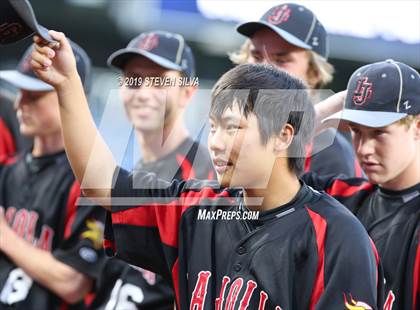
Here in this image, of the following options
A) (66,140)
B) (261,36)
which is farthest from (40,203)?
(66,140)

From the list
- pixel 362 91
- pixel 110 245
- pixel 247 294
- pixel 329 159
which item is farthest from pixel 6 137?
pixel 247 294

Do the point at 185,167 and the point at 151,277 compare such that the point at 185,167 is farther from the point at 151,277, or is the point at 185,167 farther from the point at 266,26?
the point at 266,26

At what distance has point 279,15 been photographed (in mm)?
4094

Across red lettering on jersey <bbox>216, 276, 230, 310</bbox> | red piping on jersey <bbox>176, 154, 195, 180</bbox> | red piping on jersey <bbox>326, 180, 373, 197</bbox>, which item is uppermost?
red lettering on jersey <bbox>216, 276, 230, 310</bbox>

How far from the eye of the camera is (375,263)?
8.03 feet

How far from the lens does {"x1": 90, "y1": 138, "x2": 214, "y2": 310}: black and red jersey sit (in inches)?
150

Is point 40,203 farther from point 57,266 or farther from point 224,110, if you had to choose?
point 224,110

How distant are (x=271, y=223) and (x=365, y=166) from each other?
663 mm

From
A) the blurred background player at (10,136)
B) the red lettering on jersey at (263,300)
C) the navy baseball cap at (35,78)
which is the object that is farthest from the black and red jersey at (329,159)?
the blurred background player at (10,136)

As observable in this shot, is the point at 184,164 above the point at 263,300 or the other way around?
the other way around

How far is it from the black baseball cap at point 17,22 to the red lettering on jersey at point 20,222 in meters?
1.97

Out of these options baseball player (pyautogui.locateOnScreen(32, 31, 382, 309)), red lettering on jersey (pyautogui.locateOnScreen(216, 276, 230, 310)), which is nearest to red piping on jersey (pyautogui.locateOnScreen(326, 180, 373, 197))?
baseball player (pyautogui.locateOnScreen(32, 31, 382, 309))

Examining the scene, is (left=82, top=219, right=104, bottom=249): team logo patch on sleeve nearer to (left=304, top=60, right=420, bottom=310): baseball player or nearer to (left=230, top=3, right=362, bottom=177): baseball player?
(left=230, top=3, right=362, bottom=177): baseball player

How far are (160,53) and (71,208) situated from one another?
917mm
